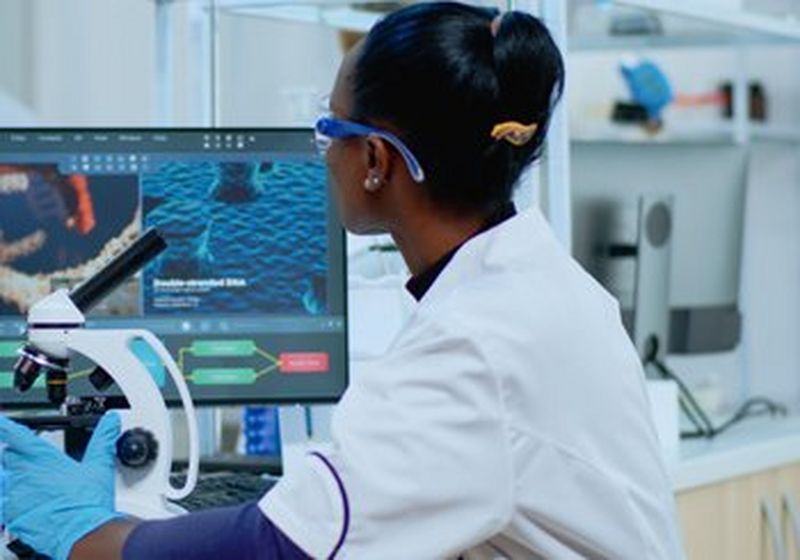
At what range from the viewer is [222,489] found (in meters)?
1.81

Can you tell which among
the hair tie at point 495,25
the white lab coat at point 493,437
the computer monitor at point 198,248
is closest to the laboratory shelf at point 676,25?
the computer monitor at point 198,248

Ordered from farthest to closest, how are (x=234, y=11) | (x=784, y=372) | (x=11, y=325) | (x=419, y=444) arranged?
(x=784, y=372), (x=234, y=11), (x=11, y=325), (x=419, y=444)

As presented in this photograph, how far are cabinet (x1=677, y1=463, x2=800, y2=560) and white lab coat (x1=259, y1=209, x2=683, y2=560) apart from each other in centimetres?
115

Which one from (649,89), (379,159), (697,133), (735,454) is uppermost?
(649,89)

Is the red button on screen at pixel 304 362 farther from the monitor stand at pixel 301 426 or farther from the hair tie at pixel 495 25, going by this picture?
the hair tie at pixel 495 25

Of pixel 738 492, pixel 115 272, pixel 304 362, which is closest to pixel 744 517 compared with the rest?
pixel 738 492

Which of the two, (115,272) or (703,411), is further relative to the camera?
(703,411)

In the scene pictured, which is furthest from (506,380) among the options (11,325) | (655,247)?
(655,247)

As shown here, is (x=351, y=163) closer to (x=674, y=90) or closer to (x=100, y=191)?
(x=100, y=191)

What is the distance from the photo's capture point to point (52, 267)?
6.24 ft

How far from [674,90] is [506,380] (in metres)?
4.09

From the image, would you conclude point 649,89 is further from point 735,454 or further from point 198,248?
point 198,248

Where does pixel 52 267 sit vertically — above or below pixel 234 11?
below

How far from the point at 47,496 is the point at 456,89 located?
0.50m
